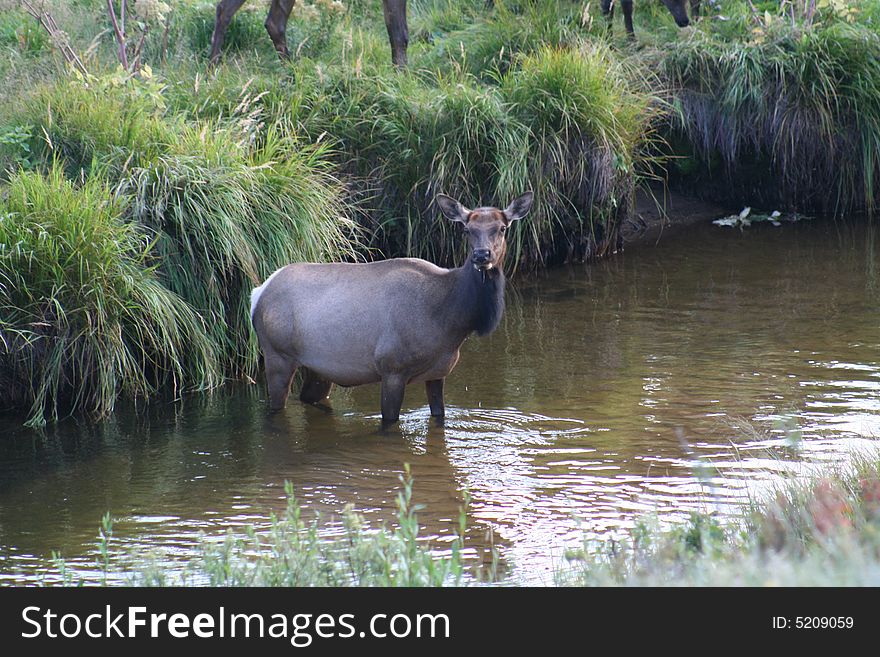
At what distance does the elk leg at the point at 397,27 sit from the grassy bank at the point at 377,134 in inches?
6.8

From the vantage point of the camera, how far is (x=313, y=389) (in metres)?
7.55

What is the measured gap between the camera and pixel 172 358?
745 centimetres

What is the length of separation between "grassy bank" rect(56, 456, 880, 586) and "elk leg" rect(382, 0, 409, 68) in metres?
7.47

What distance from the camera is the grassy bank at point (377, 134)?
7832mm

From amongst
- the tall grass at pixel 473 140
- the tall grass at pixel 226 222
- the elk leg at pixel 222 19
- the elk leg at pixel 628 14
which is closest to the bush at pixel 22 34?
the elk leg at pixel 222 19

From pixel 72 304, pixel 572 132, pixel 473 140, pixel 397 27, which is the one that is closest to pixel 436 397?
pixel 72 304

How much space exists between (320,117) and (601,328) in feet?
10.4

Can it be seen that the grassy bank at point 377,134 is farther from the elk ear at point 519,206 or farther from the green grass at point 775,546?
the green grass at point 775,546

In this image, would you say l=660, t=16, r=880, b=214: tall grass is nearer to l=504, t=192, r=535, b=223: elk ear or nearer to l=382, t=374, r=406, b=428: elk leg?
l=504, t=192, r=535, b=223: elk ear

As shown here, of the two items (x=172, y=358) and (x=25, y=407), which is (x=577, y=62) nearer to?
(x=172, y=358)

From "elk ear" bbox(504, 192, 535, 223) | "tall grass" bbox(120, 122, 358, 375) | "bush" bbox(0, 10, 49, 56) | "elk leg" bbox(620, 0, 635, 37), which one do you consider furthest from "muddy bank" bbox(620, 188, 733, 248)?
"bush" bbox(0, 10, 49, 56)

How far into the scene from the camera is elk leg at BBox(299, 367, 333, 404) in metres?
7.53

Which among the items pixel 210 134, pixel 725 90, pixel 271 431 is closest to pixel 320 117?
pixel 210 134

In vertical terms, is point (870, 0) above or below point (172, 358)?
above
